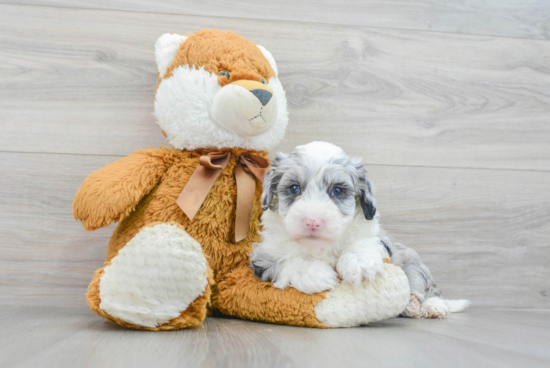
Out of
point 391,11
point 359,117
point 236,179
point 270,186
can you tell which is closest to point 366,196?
point 270,186

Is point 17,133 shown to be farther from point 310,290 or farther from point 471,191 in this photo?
point 471,191

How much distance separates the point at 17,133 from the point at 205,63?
77 centimetres

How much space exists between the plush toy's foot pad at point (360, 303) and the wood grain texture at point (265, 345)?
0.03 metres

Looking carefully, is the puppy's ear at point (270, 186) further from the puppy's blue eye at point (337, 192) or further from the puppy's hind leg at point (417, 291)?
the puppy's hind leg at point (417, 291)

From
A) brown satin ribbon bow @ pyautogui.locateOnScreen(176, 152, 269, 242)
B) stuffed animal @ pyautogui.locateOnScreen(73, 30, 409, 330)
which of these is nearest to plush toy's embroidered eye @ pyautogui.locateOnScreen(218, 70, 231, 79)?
stuffed animal @ pyautogui.locateOnScreen(73, 30, 409, 330)

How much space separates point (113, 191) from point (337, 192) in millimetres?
582

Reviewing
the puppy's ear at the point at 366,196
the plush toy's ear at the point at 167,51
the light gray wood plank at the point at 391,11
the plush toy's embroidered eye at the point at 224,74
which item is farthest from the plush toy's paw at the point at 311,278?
the light gray wood plank at the point at 391,11

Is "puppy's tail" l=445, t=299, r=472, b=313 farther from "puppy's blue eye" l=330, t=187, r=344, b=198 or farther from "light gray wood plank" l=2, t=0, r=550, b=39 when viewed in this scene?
"light gray wood plank" l=2, t=0, r=550, b=39

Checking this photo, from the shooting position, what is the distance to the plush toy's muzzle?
3.73 feet

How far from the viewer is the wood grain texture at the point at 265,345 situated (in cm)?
76

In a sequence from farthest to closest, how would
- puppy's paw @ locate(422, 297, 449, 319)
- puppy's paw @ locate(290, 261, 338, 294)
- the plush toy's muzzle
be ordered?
puppy's paw @ locate(422, 297, 449, 319), the plush toy's muzzle, puppy's paw @ locate(290, 261, 338, 294)

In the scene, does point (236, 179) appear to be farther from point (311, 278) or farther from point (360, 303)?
point (360, 303)

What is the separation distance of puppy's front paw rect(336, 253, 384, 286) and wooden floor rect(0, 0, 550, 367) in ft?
1.30

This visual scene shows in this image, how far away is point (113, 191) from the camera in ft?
3.63
